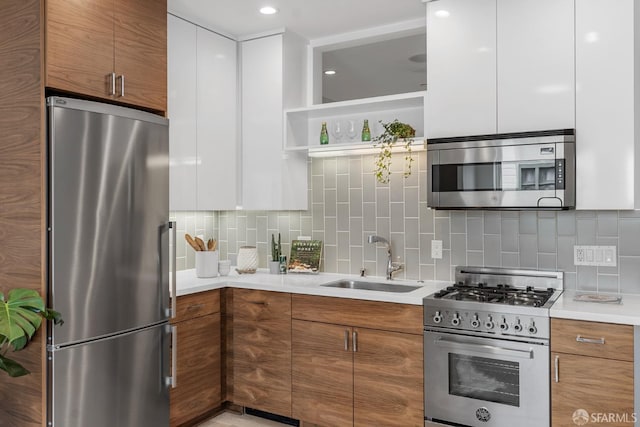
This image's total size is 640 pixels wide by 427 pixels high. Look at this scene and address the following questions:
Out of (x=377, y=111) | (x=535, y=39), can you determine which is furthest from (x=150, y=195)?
(x=535, y=39)

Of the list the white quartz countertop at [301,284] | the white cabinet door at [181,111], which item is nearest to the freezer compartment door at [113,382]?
the white quartz countertop at [301,284]

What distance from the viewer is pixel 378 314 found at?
2.84 m

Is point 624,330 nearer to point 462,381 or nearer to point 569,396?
point 569,396

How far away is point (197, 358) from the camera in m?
3.13

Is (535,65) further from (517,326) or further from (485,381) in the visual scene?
(485,381)

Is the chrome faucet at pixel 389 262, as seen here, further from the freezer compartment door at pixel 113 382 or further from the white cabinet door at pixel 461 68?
the freezer compartment door at pixel 113 382

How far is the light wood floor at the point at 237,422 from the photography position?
10.7ft

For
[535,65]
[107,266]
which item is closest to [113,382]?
[107,266]

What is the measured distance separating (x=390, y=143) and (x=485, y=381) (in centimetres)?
150

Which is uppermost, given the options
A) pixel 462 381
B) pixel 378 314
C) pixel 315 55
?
pixel 315 55

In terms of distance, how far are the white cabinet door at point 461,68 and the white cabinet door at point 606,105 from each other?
0.45 metres

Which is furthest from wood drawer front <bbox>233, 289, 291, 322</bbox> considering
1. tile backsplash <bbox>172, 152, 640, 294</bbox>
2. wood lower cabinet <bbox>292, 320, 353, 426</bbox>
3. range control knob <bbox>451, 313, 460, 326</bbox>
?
range control knob <bbox>451, 313, 460, 326</bbox>

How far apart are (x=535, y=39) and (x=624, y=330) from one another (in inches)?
60.5

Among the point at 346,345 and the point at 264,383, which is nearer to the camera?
the point at 346,345
